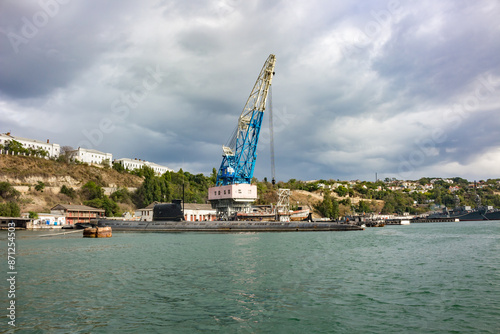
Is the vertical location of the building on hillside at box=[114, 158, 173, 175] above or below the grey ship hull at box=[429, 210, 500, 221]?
above

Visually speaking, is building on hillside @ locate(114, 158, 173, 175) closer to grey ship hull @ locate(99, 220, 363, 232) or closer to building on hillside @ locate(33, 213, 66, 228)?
building on hillside @ locate(33, 213, 66, 228)

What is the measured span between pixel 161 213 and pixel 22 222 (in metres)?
30.8

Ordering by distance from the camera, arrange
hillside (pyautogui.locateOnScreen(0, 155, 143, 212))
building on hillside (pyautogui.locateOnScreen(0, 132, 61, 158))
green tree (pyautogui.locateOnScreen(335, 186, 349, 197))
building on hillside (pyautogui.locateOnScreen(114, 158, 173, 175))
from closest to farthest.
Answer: hillside (pyautogui.locateOnScreen(0, 155, 143, 212)) < building on hillside (pyautogui.locateOnScreen(0, 132, 61, 158)) < building on hillside (pyautogui.locateOnScreen(114, 158, 173, 175)) < green tree (pyautogui.locateOnScreen(335, 186, 349, 197))

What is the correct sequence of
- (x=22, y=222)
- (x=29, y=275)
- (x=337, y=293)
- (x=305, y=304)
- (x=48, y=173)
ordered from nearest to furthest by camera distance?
(x=305, y=304)
(x=337, y=293)
(x=29, y=275)
(x=22, y=222)
(x=48, y=173)

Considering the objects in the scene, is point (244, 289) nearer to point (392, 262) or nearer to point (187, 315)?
point (187, 315)

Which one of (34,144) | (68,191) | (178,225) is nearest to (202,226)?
(178,225)

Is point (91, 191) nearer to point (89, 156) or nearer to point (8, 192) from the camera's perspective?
point (8, 192)

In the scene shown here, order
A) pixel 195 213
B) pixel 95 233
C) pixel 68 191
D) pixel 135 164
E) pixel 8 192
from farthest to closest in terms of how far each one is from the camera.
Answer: pixel 135 164 → pixel 68 191 → pixel 8 192 → pixel 195 213 → pixel 95 233

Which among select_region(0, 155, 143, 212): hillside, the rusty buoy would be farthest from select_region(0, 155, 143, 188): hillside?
the rusty buoy

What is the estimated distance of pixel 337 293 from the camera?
11773 millimetres

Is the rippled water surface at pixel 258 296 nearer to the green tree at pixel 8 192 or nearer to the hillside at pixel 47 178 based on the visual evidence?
the green tree at pixel 8 192

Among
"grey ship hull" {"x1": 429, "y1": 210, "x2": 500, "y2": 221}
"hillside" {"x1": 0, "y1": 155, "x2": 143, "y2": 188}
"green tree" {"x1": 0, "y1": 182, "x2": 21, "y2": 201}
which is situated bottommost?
"grey ship hull" {"x1": 429, "y1": 210, "x2": 500, "y2": 221}

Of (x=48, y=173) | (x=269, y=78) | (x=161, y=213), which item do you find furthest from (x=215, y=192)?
(x=48, y=173)

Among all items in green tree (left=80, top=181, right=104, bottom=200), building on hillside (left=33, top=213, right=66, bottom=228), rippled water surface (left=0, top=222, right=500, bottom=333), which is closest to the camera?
rippled water surface (left=0, top=222, right=500, bottom=333)
